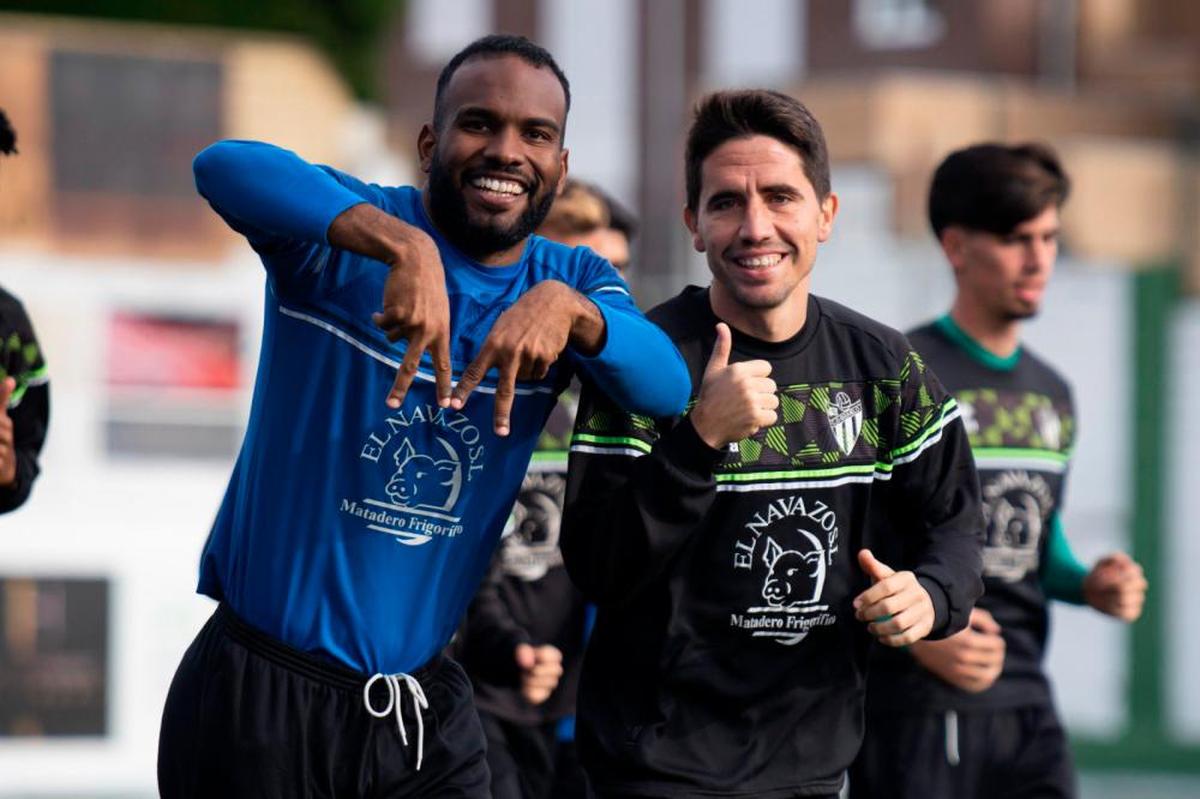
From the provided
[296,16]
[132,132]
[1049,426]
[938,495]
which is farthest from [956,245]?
[296,16]

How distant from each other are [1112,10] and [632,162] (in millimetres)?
5970

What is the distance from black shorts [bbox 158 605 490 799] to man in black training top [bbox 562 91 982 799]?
45 centimetres

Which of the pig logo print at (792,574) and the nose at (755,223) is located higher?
the nose at (755,223)

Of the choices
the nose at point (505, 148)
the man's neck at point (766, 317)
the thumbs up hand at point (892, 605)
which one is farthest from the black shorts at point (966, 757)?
the nose at point (505, 148)

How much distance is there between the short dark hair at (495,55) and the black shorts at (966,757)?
224cm

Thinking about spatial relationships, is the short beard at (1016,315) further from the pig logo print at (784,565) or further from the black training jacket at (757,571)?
the pig logo print at (784,565)

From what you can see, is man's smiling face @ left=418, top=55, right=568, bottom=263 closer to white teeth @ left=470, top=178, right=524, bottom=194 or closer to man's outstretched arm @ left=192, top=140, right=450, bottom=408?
white teeth @ left=470, top=178, right=524, bottom=194

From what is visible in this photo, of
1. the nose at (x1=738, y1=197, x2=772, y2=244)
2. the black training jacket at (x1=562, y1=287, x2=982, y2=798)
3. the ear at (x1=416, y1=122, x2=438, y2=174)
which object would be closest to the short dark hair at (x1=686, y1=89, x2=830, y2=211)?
the nose at (x1=738, y1=197, x2=772, y2=244)

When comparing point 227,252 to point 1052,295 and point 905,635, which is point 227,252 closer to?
point 1052,295

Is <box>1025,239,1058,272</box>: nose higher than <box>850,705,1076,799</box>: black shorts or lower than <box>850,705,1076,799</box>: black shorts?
higher

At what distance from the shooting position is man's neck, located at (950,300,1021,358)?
243 inches

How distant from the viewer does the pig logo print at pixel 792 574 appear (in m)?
4.39

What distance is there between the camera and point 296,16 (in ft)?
58.3

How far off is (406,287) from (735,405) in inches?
27.2
